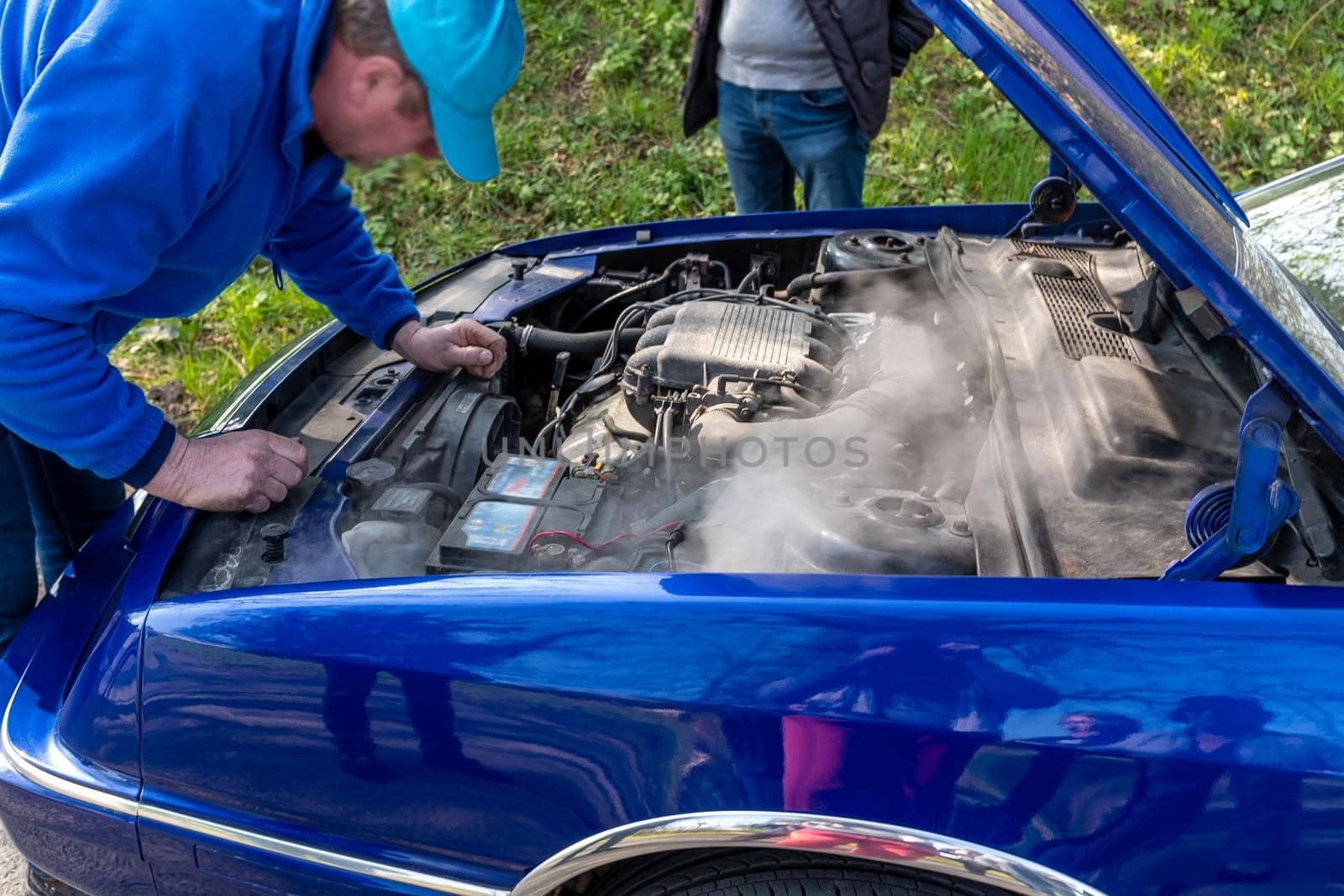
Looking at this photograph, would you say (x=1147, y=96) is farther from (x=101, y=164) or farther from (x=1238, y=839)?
(x=101, y=164)

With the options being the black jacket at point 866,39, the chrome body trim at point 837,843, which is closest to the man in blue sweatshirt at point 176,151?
the chrome body trim at point 837,843

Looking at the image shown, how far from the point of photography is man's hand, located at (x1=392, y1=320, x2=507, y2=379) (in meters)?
2.38

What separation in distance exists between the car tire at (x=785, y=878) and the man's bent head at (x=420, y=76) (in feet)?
3.72

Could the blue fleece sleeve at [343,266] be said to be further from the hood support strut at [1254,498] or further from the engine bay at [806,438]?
the hood support strut at [1254,498]

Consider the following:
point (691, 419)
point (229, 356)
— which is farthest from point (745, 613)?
point (229, 356)

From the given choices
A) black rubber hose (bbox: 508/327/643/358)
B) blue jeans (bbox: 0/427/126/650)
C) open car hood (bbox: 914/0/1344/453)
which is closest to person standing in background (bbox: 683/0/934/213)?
black rubber hose (bbox: 508/327/643/358)

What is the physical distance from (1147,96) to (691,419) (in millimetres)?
1088

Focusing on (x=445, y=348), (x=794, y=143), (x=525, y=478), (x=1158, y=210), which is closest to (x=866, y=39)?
(x=794, y=143)

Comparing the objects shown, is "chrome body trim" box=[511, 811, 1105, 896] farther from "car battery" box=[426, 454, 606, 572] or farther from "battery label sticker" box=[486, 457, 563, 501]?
"battery label sticker" box=[486, 457, 563, 501]

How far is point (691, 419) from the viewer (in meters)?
2.20

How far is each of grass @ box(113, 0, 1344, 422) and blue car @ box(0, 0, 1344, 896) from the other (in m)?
3.04

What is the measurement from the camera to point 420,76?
1620mm

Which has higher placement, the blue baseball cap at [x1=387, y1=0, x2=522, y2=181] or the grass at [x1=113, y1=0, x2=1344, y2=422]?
the blue baseball cap at [x1=387, y1=0, x2=522, y2=181]

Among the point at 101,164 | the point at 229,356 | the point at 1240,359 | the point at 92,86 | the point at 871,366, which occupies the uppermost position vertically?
the point at 92,86
